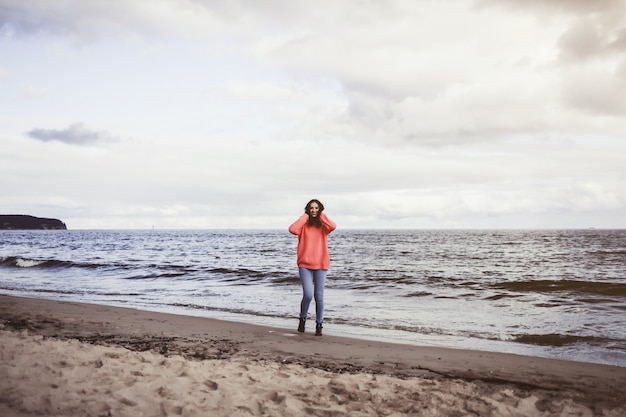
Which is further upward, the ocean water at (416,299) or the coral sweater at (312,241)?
the coral sweater at (312,241)

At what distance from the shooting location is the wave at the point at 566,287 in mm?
15570

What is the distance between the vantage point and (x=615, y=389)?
5242 millimetres

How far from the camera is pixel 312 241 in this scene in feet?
25.7

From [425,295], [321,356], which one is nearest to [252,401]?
[321,356]

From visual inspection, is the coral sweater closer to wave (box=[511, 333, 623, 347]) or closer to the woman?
the woman

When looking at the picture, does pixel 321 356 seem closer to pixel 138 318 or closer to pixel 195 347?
pixel 195 347

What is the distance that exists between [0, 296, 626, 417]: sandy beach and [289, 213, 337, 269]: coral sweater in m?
1.33

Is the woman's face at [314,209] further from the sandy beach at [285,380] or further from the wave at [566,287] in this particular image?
the wave at [566,287]

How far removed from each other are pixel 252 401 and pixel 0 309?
9.75 meters

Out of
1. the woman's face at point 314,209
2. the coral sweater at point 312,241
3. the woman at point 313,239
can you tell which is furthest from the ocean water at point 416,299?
the woman's face at point 314,209

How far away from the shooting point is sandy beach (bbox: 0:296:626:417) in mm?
3885

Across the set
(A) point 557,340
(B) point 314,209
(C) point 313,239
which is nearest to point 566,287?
(A) point 557,340

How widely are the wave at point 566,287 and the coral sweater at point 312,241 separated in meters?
11.1

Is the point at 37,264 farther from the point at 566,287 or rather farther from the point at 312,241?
the point at 566,287
